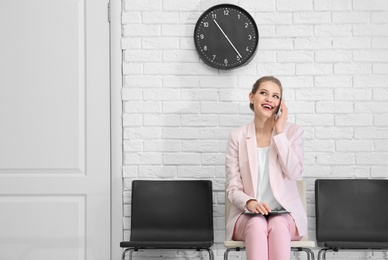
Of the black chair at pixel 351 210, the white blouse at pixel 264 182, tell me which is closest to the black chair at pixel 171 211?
the white blouse at pixel 264 182

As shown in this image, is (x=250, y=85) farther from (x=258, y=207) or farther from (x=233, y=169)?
(x=258, y=207)

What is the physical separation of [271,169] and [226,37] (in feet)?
3.10

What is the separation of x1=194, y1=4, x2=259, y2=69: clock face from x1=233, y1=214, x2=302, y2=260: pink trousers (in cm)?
109

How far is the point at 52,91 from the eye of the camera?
4.02m

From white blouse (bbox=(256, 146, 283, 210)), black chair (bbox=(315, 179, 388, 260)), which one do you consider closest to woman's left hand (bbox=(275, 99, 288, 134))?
white blouse (bbox=(256, 146, 283, 210))

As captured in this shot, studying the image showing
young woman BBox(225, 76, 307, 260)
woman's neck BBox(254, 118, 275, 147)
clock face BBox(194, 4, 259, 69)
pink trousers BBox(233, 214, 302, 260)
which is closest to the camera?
pink trousers BBox(233, 214, 302, 260)

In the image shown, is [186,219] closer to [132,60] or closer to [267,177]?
[267,177]

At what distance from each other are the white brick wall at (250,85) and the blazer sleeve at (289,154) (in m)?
0.45

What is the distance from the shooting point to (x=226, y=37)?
3926mm

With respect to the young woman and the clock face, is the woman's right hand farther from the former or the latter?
the clock face

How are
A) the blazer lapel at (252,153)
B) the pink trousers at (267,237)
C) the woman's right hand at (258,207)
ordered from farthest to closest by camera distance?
the blazer lapel at (252,153), the woman's right hand at (258,207), the pink trousers at (267,237)

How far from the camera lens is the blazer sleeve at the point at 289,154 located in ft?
11.1

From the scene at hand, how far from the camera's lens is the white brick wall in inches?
155

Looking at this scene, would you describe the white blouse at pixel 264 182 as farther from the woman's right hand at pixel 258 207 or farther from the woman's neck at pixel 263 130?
the woman's right hand at pixel 258 207
